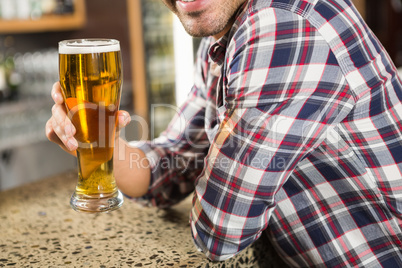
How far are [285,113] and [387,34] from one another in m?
5.85

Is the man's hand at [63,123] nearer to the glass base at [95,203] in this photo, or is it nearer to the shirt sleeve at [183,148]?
the glass base at [95,203]

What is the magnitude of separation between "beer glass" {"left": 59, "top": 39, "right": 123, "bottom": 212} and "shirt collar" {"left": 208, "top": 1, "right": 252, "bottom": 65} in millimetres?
233

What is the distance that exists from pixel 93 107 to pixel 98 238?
11.3 inches

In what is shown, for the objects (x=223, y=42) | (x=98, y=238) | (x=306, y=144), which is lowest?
(x=98, y=238)

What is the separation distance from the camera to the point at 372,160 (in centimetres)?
93

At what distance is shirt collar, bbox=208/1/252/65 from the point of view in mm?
945

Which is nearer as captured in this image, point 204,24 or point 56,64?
point 204,24

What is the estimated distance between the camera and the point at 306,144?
2.83ft

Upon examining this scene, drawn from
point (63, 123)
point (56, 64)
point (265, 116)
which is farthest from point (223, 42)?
point (56, 64)

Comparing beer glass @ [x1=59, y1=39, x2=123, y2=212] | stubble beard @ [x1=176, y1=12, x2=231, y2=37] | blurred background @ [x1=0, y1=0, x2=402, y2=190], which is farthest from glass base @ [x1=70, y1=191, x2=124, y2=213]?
blurred background @ [x1=0, y1=0, x2=402, y2=190]

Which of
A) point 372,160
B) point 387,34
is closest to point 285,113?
point 372,160

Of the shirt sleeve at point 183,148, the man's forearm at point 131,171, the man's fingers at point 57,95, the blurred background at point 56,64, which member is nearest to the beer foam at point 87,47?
the man's fingers at point 57,95

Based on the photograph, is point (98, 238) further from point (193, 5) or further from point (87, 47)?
point (193, 5)

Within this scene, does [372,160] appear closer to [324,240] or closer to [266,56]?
[324,240]
